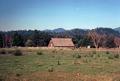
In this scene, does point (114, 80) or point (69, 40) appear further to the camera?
point (69, 40)

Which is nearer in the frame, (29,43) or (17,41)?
(17,41)

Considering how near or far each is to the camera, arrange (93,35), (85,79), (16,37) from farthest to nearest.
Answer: (93,35) → (16,37) → (85,79)

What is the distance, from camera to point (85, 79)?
2031cm

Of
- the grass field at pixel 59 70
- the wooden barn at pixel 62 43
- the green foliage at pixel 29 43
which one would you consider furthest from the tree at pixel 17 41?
the grass field at pixel 59 70

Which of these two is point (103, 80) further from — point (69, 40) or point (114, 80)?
point (69, 40)

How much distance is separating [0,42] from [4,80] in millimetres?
97983

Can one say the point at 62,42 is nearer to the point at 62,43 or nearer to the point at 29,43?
the point at 62,43

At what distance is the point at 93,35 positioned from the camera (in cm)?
12188

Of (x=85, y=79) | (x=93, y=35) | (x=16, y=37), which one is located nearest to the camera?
(x=85, y=79)

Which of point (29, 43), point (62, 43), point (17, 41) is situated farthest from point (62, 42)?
point (17, 41)

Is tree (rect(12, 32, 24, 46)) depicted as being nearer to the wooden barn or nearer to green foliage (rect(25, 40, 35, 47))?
green foliage (rect(25, 40, 35, 47))

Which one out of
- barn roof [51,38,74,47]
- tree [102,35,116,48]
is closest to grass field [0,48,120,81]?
barn roof [51,38,74,47]

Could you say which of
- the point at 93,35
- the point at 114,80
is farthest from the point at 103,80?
the point at 93,35

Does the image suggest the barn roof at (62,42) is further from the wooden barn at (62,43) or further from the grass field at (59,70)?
the grass field at (59,70)
